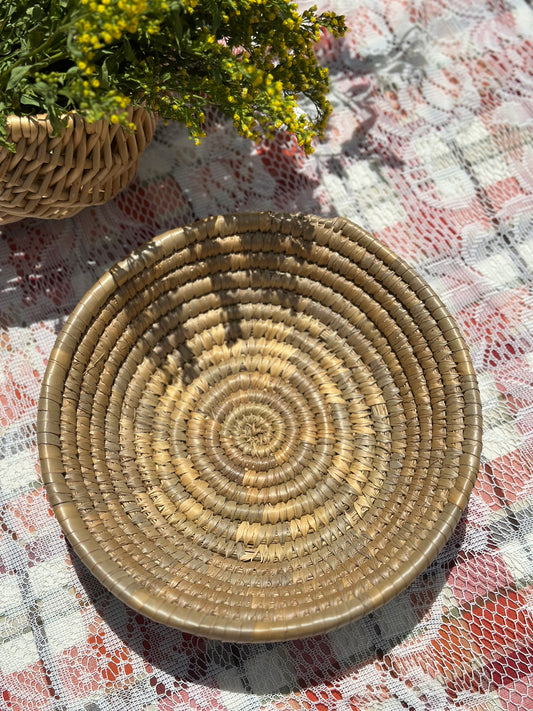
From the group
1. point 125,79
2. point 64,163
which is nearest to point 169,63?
point 125,79

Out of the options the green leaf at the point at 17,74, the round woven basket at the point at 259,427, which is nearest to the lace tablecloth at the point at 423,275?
the round woven basket at the point at 259,427

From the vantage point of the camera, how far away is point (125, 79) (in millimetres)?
844

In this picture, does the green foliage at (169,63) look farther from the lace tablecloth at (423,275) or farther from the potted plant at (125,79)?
the lace tablecloth at (423,275)

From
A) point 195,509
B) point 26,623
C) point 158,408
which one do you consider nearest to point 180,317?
point 158,408

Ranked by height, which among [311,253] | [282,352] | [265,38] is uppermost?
[265,38]

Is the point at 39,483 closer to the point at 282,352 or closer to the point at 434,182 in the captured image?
the point at 282,352

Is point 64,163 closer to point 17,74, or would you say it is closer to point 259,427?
point 17,74

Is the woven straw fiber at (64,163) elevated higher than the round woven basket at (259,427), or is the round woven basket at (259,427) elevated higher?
the woven straw fiber at (64,163)

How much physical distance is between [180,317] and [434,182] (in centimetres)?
59

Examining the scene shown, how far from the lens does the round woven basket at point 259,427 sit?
88cm

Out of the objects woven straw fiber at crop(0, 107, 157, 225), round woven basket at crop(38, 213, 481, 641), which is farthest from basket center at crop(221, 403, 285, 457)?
woven straw fiber at crop(0, 107, 157, 225)

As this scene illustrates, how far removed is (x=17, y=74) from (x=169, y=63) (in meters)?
0.21

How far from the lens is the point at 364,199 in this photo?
4.07ft

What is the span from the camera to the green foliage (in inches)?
29.6
